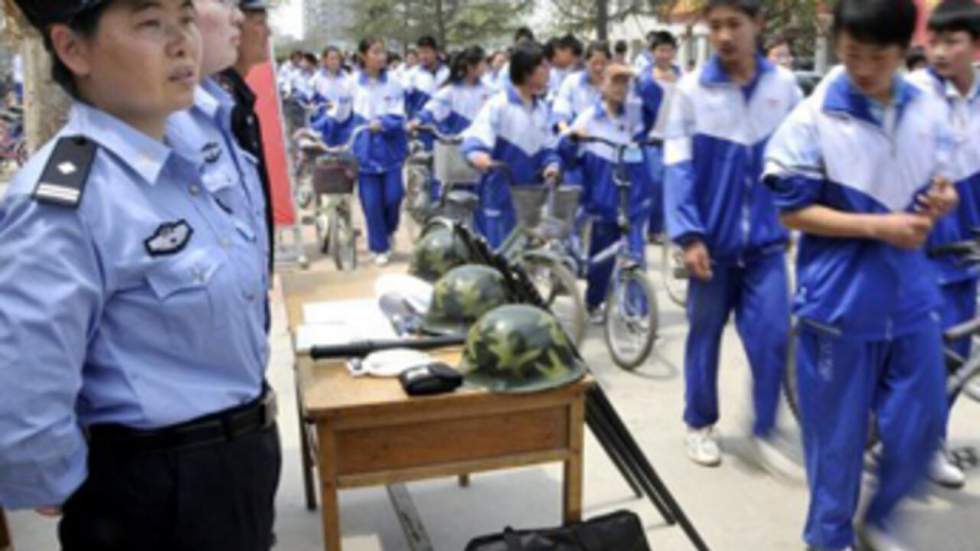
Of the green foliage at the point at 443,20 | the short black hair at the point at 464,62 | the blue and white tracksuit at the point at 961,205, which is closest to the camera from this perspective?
the blue and white tracksuit at the point at 961,205

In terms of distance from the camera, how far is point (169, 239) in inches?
54.1

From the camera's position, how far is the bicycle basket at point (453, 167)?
6.84m

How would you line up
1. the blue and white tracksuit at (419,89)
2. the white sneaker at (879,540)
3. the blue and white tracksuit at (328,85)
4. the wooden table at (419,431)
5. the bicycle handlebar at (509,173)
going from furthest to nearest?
1. the blue and white tracksuit at (419,89)
2. the blue and white tracksuit at (328,85)
3. the bicycle handlebar at (509,173)
4. the white sneaker at (879,540)
5. the wooden table at (419,431)

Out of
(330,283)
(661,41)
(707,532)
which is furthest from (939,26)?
(661,41)

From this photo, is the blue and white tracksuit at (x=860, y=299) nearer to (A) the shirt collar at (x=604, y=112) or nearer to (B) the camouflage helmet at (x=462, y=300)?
(B) the camouflage helmet at (x=462, y=300)

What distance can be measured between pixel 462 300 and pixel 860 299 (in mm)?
1121

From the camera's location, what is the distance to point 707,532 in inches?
127

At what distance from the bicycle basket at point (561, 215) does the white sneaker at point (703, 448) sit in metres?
1.52

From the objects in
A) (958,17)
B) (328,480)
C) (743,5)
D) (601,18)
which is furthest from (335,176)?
(601,18)

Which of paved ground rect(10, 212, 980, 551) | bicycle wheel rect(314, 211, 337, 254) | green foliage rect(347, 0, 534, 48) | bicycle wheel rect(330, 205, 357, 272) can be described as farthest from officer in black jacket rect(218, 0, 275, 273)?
green foliage rect(347, 0, 534, 48)

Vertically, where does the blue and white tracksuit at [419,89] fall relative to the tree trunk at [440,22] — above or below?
below

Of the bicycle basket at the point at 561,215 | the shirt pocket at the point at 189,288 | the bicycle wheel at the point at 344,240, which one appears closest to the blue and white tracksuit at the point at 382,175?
the bicycle wheel at the point at 344,240

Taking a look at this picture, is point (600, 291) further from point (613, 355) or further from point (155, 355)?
point (155, 355)

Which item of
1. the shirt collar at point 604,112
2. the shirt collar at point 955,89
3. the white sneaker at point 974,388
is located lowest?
the white sneaker at point 974,388
